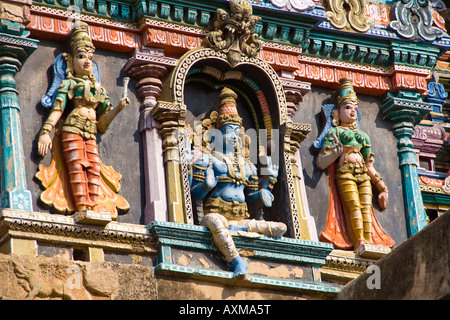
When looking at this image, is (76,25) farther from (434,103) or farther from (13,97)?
(434,103)

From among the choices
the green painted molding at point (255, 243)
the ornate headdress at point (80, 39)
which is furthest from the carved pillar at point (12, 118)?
the green painted molding at point (255, 243)

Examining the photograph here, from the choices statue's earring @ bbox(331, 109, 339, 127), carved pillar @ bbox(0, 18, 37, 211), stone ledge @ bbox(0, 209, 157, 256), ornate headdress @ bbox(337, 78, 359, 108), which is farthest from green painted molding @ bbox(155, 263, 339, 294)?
ornate headdress @ bbox(337, 78, 359, 108)

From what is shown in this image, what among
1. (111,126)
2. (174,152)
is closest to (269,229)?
(174,152)

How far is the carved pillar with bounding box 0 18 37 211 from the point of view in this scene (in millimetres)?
15516

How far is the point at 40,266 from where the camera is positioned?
14789 mm

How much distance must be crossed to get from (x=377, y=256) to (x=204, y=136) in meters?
2.65

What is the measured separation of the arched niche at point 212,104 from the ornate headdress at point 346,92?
0.99m

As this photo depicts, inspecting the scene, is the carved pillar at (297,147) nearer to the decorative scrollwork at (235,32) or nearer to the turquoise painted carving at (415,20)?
the decorative scrollwork at (235,32)

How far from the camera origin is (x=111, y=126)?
16.7 m

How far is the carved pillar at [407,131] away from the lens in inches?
725

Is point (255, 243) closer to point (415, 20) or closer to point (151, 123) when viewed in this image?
point (151, 123)

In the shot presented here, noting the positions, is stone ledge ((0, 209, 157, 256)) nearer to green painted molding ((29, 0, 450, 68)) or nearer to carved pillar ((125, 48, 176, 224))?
carved pillar ((125, 48, 176, 224))

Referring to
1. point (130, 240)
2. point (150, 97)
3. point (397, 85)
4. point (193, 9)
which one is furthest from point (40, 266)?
point (397, 85)

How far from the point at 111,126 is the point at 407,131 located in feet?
14.2
